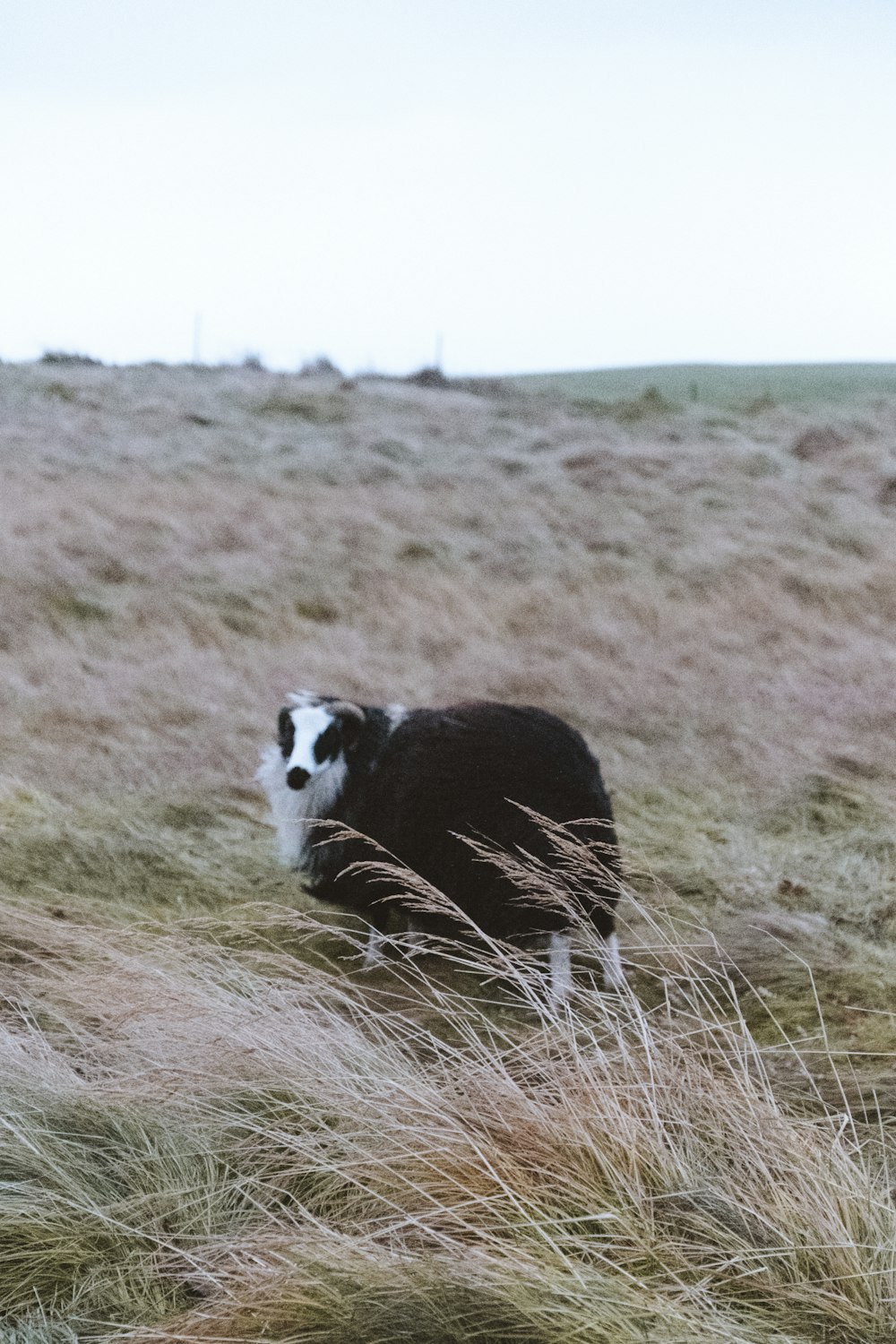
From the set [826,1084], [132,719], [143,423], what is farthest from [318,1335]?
[143,423]

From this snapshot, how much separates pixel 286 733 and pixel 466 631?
6.56 meters

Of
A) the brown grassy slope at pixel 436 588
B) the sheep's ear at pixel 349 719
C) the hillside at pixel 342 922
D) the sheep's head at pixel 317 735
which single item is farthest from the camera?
the brown grassy slope at pixel 436 588

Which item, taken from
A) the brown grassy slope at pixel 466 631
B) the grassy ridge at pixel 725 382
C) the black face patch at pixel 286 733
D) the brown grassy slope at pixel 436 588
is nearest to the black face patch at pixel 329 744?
the black face patch at pixel 286 733

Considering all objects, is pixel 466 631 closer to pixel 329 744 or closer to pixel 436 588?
pixel 436 588

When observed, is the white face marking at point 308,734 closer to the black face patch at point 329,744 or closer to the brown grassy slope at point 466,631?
the black face patch at point 329,744

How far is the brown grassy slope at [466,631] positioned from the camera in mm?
7023

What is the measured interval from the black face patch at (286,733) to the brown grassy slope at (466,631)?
2.77 ft

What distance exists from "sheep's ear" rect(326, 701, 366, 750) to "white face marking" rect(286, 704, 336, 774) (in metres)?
0.04

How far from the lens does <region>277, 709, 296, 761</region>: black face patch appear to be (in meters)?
6.18

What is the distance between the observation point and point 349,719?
6.09 metres

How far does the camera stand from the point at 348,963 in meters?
5.82

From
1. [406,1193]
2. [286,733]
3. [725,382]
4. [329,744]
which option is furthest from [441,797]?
[725,382]

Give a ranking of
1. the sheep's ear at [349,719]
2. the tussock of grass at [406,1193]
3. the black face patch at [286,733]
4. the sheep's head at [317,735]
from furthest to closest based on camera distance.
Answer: the black face patch at [286,733], the sheep's ear at [349,719], the sheep's head at [317,735], the tussock of grass at [406,1193]

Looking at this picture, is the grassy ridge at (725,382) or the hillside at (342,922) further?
the grassy ridge at (725,382)
